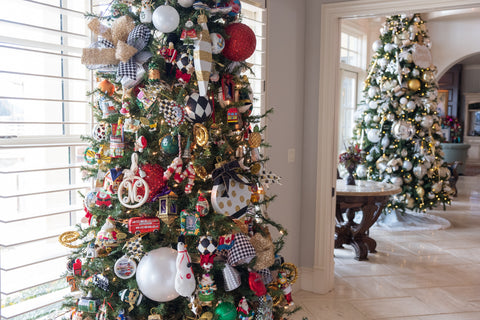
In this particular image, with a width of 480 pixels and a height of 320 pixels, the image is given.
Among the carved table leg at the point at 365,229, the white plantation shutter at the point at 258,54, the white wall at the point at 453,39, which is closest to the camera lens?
the white plantation shutter at the point at 258,54

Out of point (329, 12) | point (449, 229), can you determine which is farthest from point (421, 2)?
point (449, 229)

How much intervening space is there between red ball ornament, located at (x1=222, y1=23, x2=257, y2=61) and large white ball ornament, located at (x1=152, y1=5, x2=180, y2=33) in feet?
0.92

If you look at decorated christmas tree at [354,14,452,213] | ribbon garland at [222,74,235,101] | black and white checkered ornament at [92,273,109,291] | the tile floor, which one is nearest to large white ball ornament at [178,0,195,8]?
ribbon garland at [222,74,235,101]

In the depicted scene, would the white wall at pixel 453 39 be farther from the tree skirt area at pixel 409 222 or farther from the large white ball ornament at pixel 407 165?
the tree skirt area at pixel 409 222

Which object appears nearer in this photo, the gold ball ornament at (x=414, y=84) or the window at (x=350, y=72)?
the gold ball ornament at (x=414, y=84)

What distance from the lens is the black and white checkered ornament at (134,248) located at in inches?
76.6

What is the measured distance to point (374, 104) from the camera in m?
6.68

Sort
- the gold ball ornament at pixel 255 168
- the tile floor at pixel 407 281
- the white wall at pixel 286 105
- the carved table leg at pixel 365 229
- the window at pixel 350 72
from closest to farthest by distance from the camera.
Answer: the gold ball ornament at pixel 255 168 → the white wall at pixel 286 105 → the tile floor at pixel 407 281 → the carved table leg at pixel 365 229 → the window at pixel 350 72

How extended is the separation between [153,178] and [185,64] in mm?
539

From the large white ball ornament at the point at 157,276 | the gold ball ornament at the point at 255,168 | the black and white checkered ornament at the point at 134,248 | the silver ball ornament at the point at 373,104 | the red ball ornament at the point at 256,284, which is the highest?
the silver ball ornament at the point at 373,104

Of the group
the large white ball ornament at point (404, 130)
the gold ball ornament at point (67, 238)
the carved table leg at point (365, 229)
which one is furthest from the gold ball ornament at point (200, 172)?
the large white ball ornament at point (404, 130)

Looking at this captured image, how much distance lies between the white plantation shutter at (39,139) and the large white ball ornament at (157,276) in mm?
553

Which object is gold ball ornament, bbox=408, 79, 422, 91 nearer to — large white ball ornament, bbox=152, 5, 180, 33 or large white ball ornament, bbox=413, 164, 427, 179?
large white ball ornament, bbox=413, 164, 427, 179

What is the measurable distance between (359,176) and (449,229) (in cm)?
152
